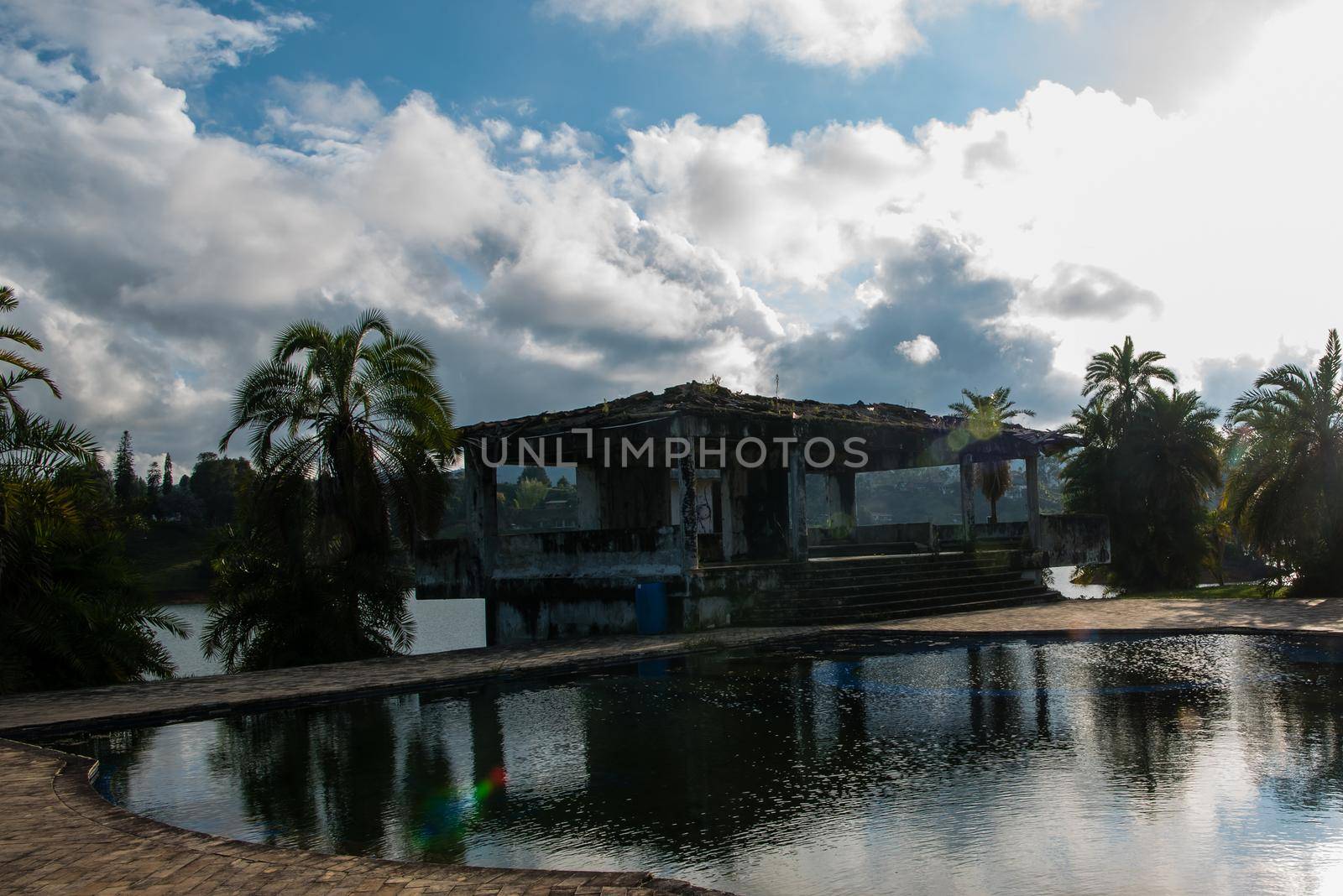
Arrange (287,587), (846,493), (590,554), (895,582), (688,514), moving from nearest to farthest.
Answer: (287,587)
(688,514)
(590,554)
(895,582)
(846,493)

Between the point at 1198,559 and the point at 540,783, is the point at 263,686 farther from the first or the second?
the point at 1198,559

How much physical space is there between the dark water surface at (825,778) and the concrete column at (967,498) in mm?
13444

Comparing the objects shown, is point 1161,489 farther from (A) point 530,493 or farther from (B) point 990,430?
(A) point 530,493

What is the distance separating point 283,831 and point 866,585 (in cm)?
1522

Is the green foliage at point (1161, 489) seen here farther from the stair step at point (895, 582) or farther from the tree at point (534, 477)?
the tree at point (534, 477)

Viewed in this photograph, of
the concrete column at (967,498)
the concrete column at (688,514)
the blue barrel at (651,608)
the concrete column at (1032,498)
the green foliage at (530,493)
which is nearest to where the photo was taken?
the blue barrel at (651,608)

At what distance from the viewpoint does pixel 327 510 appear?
55.1ft

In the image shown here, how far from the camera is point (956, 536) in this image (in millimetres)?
29656

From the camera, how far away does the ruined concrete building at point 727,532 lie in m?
18.9

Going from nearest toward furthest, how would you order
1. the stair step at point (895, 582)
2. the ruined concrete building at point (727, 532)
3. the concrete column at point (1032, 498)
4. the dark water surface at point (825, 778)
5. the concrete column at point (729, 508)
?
the dark water surface at point (825, 778)
the ruined concrete building at point (727, 532)
the stair step at point (895, 582)
the concrete column at point (1032, 498)
the concrete column at point (729, 508)

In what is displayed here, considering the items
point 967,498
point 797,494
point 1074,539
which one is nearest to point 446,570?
point 797,494

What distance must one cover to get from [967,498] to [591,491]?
9.89 meters

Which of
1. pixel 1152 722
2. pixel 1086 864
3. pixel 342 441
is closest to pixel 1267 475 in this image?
pixel 1152 722

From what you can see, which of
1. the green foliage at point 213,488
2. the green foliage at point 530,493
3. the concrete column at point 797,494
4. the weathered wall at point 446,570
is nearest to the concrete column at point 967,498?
the concrete column at point 797,494
